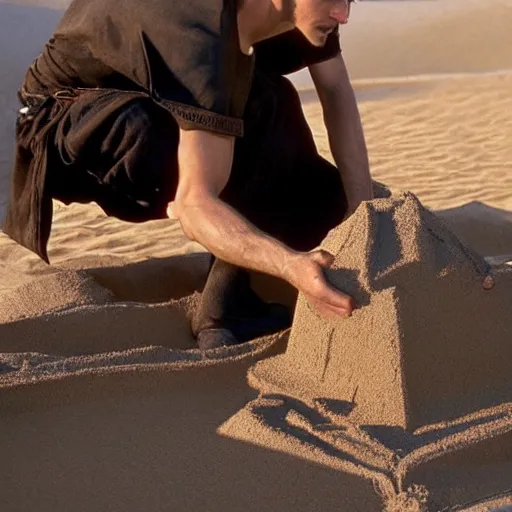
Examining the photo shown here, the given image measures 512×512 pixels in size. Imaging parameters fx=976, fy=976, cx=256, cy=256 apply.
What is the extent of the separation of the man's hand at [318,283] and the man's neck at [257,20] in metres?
0.65

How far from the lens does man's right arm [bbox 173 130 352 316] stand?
2.24 m

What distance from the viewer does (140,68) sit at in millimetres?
2611

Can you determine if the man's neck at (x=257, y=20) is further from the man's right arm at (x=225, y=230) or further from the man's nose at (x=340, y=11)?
the man's right arm at (x=225, y=230)

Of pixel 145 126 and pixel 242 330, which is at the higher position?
pixel 145 126

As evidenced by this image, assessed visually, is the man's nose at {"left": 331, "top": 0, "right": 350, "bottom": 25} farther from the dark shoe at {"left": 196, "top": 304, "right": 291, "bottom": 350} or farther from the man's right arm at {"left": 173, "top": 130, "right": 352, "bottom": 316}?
the dark shoe at {"left": 196, "top": 304, "right": 291, "bottom": 350}

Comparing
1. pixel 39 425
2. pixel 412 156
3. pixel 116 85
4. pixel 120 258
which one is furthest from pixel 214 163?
pixel 412 156

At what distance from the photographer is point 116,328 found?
113 inches

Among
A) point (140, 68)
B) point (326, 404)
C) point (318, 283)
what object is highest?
point (140, 68)

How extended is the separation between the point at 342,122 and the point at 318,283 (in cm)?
123

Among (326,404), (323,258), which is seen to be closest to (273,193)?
(323,258)

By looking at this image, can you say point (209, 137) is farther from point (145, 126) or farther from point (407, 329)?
point (407, 329)

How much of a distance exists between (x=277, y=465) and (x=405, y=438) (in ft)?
0.94

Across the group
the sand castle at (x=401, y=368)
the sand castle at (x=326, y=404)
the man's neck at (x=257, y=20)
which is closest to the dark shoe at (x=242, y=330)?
the sand castle at (x=326, y=404)

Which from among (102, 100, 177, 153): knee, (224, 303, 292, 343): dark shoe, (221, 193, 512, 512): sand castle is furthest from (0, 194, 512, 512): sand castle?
(102, 100, 177, 153): knee
